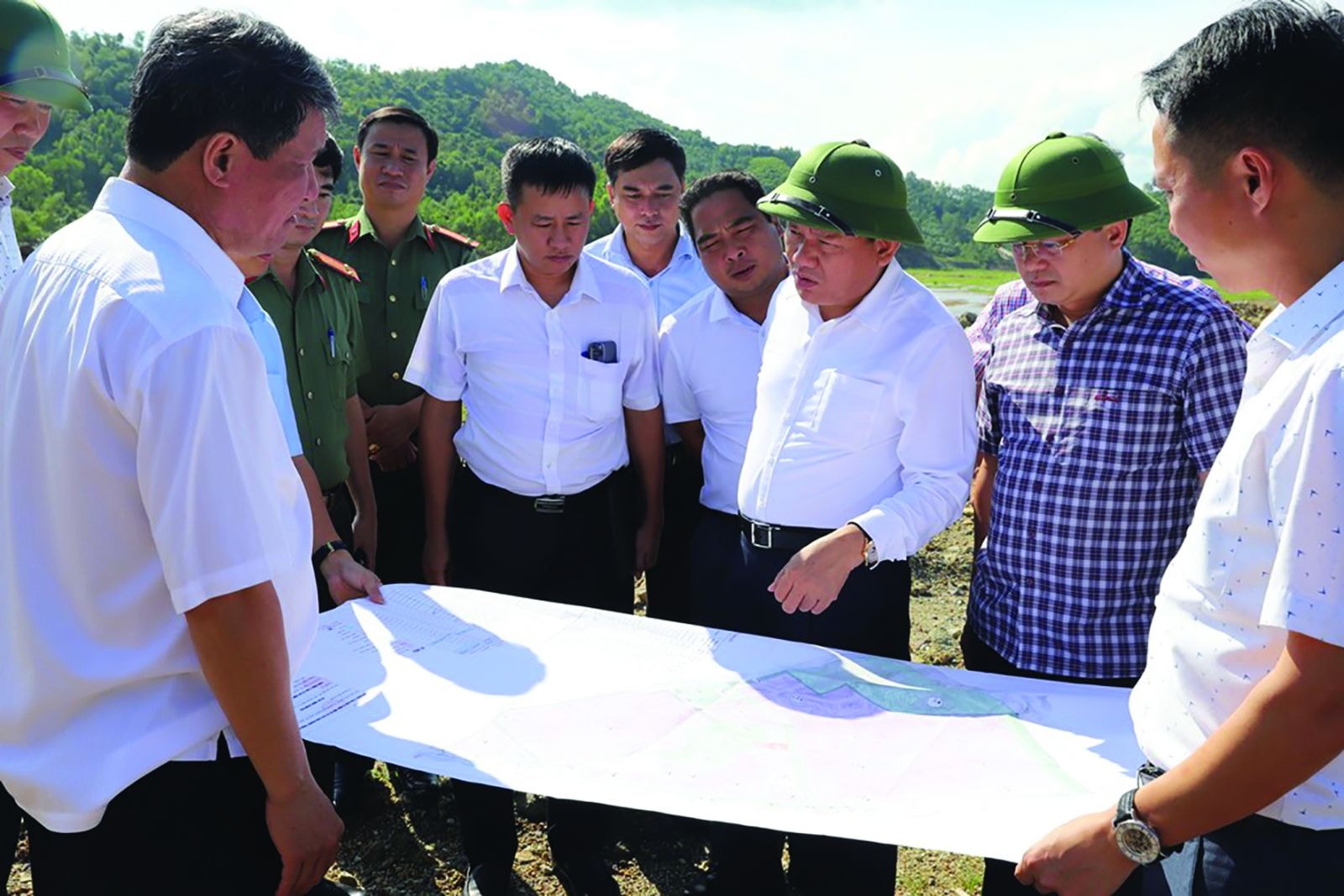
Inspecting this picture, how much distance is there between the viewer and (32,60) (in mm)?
2588

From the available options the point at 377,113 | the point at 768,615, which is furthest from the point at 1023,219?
the point at 377,113

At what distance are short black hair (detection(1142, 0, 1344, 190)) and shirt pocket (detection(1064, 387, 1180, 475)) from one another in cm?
105

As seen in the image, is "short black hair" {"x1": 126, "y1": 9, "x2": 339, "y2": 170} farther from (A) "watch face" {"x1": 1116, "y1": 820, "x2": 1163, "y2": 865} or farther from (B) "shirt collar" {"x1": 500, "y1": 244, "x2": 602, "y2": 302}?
(B) "shirt collar" {"x1": 500, "y1": 244, "x2": 602, "y2": 302}

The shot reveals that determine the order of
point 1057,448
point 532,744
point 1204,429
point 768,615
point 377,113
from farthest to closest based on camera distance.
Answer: point 377,113, point 768,615, point 1057,448, point 1204,429, point 532,744

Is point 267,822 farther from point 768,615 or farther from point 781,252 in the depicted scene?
point 781,252

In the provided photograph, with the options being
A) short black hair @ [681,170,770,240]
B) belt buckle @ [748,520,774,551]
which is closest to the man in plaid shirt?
belt buckle @ [748,520,774,551]

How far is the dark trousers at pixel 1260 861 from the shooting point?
1.34 m

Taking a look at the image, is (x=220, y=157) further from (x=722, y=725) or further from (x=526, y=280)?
(x=526, y=280)

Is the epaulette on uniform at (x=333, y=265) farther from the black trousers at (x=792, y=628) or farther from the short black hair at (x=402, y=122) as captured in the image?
the black trousers at (x=792, y=628)

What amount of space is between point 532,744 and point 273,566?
803 millimetres

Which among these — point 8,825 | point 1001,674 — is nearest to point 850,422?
point 1001,674

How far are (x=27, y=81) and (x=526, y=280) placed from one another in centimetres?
149

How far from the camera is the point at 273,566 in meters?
1.50

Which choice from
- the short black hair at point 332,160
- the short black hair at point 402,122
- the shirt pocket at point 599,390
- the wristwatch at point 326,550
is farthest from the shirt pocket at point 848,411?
the short black hair at point 402,122
